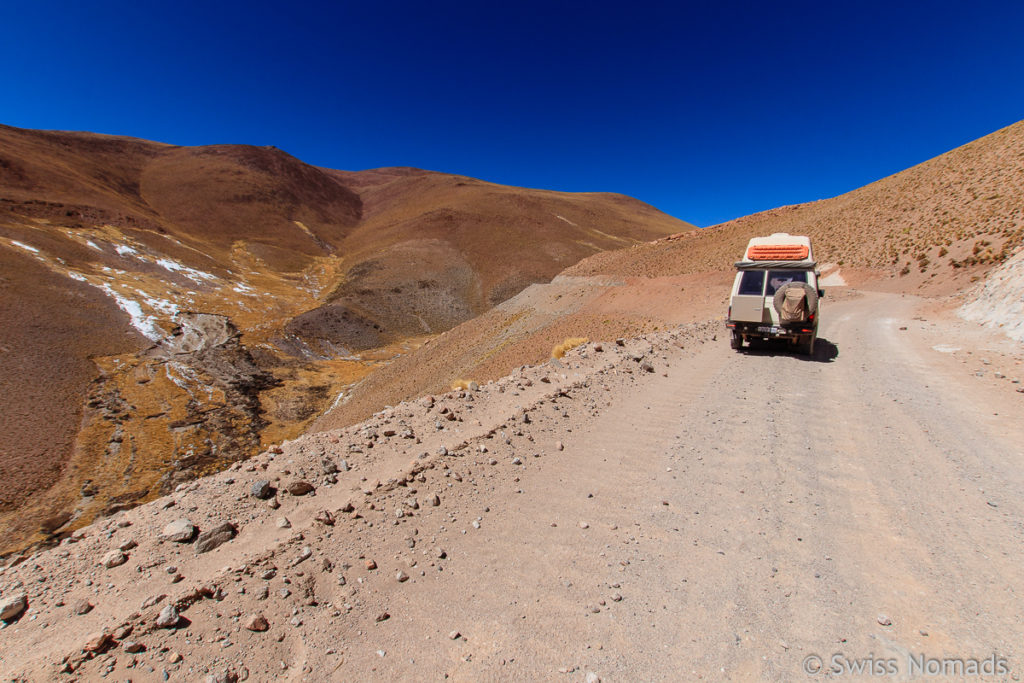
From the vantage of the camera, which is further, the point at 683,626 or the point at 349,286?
the point at 349,286

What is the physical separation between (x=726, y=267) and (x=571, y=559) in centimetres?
3115

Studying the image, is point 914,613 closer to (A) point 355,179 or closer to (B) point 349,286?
(B) point 349,286

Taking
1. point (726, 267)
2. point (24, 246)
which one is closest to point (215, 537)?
point (726, 267)

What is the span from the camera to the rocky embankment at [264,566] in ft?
9.29

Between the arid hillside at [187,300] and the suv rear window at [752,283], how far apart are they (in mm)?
23178

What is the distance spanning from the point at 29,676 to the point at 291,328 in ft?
135

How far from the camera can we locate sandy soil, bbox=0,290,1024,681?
2.90m

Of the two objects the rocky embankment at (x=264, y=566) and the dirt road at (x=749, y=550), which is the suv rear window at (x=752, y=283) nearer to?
the dirt road at (x=749, y=550)

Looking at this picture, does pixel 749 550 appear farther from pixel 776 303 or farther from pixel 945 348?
pixel 945 348

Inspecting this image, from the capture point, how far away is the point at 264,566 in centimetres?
353

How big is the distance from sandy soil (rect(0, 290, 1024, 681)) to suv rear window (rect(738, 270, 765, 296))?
17.7ft

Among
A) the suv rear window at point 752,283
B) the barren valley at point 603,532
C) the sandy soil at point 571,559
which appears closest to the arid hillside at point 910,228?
the barren valley at point 603,532

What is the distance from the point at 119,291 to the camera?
35031 mm

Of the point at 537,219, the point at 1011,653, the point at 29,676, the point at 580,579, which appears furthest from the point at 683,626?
the point at 537,219
